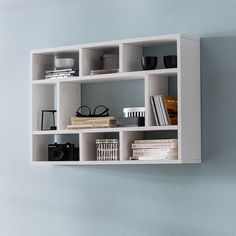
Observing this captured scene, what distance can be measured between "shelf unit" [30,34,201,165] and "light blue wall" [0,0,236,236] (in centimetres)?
9

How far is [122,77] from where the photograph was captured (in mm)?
3666

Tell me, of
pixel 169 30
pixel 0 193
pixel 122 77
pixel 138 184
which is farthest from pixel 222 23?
pixel 0 193

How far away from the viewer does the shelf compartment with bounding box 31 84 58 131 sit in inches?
157

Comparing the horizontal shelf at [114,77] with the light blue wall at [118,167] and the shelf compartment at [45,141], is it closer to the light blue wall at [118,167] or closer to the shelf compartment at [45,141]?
the light blue wall at [118,167]

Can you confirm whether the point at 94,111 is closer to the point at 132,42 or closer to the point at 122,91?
the point at 122,91

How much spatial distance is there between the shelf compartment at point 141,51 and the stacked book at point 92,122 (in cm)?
27

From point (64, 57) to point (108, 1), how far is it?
0.39m

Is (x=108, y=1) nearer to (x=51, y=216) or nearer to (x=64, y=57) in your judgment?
(x=64, y=57)

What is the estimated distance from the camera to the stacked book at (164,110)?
3.51 metres

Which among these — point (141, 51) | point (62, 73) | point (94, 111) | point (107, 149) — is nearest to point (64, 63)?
Answer: point (62, 73)

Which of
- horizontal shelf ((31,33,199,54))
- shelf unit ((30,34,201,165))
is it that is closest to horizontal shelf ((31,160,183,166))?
shelf unit ((30,34,201,165))

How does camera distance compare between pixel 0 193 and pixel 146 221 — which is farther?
pixel 0 193

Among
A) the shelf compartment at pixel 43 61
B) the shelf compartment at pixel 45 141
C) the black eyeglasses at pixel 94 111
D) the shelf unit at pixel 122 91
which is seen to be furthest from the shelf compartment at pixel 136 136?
the shelf compartment at pixel 43 61

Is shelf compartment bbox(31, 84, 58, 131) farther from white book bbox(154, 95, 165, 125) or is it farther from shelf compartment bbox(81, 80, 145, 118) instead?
white book bbox(154, 95, 165, 125)
